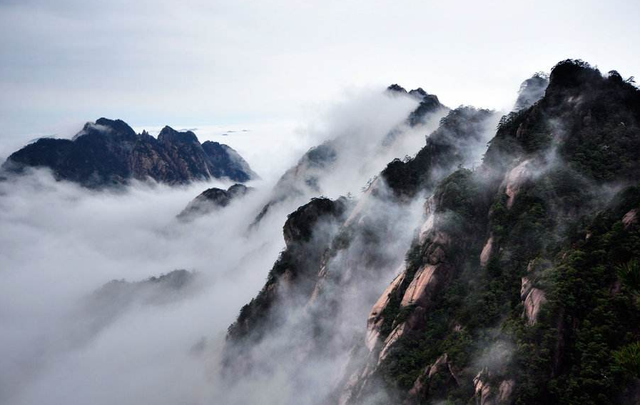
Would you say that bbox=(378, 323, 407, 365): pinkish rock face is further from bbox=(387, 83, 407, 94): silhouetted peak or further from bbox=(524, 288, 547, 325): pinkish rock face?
bbox=(387, 83, 407, 94): silhouetted peak

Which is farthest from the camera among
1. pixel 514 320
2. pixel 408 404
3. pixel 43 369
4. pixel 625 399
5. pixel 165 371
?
pixel 43 369

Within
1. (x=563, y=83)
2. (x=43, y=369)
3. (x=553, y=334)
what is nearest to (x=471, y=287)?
(x=553, y=334)

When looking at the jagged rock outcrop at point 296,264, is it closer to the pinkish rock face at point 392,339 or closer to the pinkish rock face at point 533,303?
the pinkish rock face at point 392,339

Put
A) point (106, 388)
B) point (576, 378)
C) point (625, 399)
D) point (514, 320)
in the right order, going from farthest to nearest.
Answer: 1. point (106, 388)
2. point (514, 320)
3. point (576, 378)
4. point (625, 399)

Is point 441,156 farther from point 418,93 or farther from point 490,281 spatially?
point 418,93

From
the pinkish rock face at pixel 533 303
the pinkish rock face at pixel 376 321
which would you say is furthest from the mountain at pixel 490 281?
the pinkish rock face at pixel 376 321

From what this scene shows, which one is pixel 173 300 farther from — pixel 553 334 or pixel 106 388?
pixel 553 334
